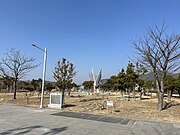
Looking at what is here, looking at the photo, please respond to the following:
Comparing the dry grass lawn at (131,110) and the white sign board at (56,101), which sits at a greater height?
the white sign board at (56,101)

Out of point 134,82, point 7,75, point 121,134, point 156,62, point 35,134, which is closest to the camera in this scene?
point 35,134

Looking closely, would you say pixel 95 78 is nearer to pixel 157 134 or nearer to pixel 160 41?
pixel 160 41

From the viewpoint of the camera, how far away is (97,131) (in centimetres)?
682

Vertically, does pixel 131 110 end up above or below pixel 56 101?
below

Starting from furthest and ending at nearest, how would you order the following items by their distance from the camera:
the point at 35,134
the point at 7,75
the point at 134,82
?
1. the point at 134,82
2. the point at 7,75
3. the point at 35,134

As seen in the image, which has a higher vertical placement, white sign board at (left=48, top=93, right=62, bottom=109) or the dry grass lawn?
white sign board at (left=48, top=93, right=62, bottom=109)

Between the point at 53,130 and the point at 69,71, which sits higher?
the point at 69,71

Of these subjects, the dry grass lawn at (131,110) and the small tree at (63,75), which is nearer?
the dry grass lawn at (131,110)

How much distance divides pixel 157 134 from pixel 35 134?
14.7ft

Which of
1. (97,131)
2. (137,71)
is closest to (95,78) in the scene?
(137,71)

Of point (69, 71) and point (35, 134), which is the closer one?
point (35, 134)

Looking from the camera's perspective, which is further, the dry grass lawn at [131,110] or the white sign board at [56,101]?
the white sign board at [56,101]

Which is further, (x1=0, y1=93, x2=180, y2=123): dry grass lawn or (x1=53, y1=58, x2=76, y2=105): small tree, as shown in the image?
(x1=53, y1=58, x2=76, y2=105): small tree

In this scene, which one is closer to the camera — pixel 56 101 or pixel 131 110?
pixel 131 110
